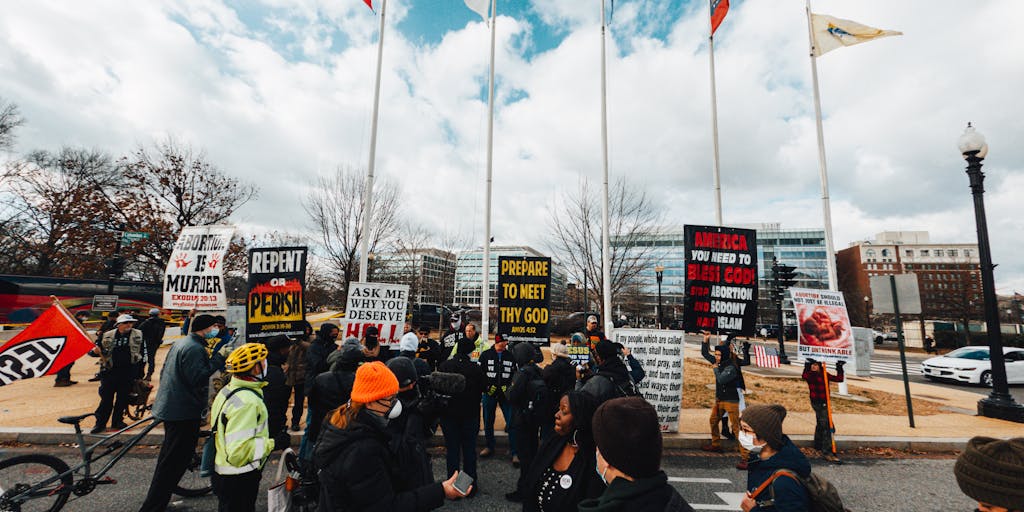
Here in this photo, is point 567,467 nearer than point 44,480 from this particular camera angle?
Yes

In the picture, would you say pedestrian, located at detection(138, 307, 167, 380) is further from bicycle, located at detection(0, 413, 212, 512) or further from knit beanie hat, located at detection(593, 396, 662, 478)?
knit beanie hat, located at detection(593, 396, 662, 478)

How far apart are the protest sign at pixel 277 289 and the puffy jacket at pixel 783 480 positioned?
292 inches

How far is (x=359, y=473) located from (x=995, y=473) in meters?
3.00

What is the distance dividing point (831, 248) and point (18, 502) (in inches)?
638

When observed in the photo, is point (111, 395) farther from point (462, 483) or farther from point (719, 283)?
point (719, 283)

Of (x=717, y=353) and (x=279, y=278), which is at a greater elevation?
(x=279, y=278)

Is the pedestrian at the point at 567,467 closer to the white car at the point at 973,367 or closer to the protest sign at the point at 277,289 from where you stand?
the protest sign at the point at 277,289

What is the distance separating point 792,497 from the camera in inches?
91.2

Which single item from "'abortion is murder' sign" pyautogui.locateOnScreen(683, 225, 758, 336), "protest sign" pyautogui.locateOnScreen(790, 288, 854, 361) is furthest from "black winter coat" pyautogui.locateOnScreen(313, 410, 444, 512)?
"protest sign" pyautogui.locateOnScreen(790, 288, 854, 361)

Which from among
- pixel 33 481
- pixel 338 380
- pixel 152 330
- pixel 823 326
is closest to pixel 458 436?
pixel 338 380

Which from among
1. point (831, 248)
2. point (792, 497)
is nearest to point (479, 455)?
point (792, 497)

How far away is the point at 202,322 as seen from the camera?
182 inches

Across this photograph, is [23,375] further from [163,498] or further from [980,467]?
[980,467]

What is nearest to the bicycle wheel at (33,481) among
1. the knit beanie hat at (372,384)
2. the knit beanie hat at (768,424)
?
the knit beanie hat at (372,384)
